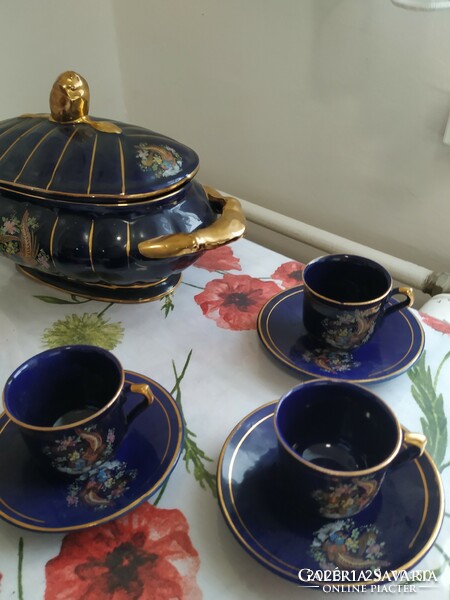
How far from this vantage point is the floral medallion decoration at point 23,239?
530 mm

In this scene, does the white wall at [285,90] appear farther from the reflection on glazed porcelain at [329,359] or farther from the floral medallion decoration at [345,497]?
the floral medallion decoration at [345,497]

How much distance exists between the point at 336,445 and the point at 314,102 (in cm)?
58

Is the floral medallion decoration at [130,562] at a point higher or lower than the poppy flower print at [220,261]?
lower

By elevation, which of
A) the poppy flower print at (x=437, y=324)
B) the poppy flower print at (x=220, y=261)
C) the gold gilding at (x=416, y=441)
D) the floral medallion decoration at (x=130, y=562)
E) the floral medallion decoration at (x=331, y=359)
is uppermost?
the gold gilding at (x=416, y=441)

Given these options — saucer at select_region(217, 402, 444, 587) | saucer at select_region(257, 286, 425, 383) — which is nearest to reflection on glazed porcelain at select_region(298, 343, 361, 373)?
saucer at select_region(257, 286, 425, 383)

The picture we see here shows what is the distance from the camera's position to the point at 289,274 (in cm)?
67

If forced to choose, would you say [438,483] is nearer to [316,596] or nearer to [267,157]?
[316,596]

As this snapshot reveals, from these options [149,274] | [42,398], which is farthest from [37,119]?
[42,398]

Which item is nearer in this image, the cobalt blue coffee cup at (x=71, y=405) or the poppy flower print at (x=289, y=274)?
the cobalt blue coffee cup at (x=71, y=405)

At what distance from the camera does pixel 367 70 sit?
727 mm

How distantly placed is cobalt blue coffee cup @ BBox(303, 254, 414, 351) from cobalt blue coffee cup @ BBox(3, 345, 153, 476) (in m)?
0.18

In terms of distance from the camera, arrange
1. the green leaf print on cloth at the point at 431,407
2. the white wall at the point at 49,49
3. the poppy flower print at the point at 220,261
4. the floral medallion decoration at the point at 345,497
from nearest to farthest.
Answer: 1. the floral medallion decoration at the point at 345,497
2. the green leaf print on cloth at the point at 431,407
3. the poppy flower print at the point at 220,261
4. the white wall at the point at 49,49

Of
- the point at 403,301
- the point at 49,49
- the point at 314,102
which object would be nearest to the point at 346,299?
the point at 403,301

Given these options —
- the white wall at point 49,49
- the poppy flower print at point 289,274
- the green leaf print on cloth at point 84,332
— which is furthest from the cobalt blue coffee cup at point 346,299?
the white wall at point 49,49
